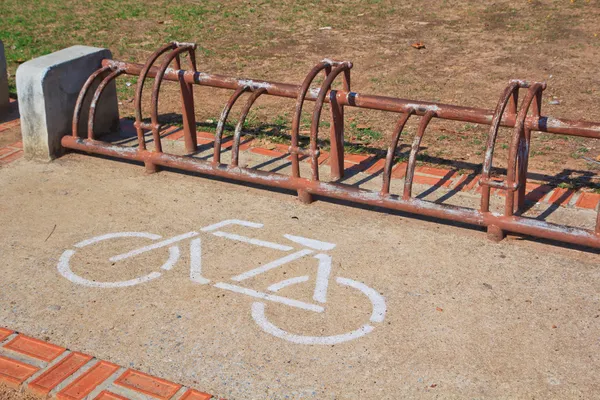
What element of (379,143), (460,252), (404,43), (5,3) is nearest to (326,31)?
(404,43)

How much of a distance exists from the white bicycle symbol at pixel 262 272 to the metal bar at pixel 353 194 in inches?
15.4

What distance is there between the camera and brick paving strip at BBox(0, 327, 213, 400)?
3.50 metres

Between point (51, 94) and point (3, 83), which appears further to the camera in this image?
point (3, 83)

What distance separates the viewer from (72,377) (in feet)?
11.9

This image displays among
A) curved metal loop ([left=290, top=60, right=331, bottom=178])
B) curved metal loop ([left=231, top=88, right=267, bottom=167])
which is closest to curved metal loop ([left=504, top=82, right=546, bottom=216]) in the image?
curved metal loop ([left=290, top=60, right=331, bottom=178])

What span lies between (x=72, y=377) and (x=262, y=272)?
1.26 metres

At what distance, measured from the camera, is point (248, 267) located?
4543 mm

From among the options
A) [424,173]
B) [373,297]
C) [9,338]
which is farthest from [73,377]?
[424,173]

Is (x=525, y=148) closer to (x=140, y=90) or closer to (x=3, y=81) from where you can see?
(x=140, y=90)

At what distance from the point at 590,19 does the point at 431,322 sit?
7.09 m

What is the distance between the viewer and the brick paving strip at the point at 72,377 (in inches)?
138

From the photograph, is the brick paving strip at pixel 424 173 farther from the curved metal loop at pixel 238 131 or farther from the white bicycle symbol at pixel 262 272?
the white bicycle symbol at pixel 262 272

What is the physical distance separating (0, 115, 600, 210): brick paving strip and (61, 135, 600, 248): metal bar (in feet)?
1.68

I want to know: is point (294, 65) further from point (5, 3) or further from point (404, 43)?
point (5, 3)
